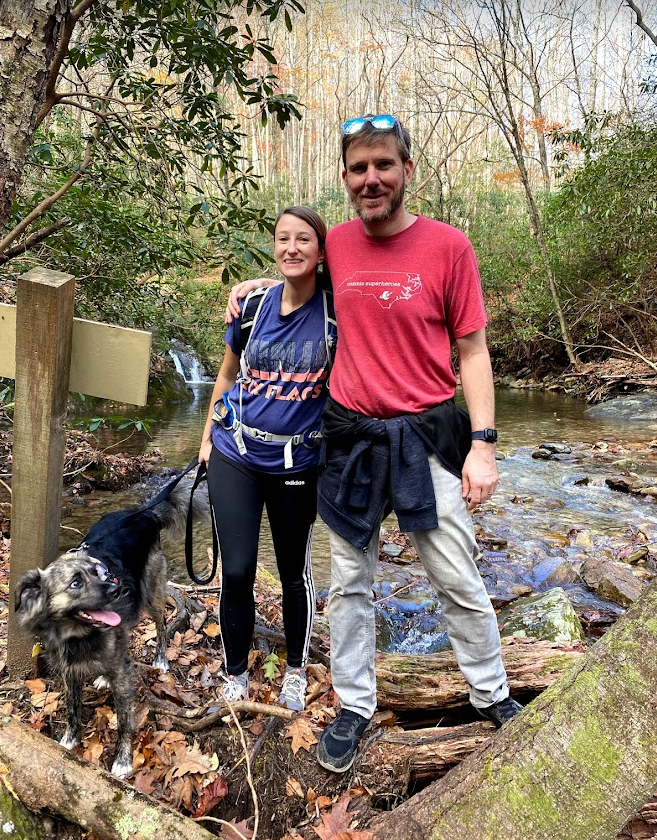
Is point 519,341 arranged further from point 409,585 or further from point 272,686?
point 272,686

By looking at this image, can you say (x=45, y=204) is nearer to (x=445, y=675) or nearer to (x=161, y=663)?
(x=161, y=663)

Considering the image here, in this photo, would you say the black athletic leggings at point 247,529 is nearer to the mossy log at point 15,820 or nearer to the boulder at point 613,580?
the mossy log at point 15,820

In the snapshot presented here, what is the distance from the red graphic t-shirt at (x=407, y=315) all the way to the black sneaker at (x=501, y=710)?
1.24 m

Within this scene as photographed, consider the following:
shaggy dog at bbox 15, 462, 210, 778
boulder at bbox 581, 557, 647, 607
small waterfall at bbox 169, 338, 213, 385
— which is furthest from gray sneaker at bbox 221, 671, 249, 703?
small waterfall at bbox 169, 338, 213, 385

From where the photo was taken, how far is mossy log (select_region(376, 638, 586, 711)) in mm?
2449

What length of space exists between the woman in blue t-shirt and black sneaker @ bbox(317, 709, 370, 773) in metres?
0.37

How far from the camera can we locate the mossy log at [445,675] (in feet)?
8.04

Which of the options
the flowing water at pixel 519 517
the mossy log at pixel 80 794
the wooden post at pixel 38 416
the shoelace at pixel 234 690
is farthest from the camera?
the flowing water at pixel 519 517

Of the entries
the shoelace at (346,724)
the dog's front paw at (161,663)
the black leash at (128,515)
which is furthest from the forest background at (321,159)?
the shoelace at (346,724)

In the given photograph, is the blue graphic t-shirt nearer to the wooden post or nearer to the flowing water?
the wooden post

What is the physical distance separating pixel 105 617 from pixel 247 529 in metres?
0.74

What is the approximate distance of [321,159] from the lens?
3025 centimetres

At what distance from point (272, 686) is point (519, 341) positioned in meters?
16.6

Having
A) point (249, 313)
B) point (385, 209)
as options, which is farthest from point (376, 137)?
point (249, 313)
